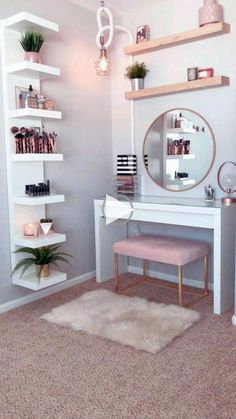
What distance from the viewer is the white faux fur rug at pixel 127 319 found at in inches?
89.8

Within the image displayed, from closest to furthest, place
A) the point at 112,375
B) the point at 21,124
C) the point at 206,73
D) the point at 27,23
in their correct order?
the point at 112,375 < the point at 27,23 < the point at 21,124 < the point at 206,73

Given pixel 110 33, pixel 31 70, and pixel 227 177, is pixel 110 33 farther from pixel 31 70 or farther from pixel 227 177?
pixel 227 177

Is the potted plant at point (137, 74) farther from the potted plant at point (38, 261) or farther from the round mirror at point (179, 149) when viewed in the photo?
the potted plant at point (38, 261)

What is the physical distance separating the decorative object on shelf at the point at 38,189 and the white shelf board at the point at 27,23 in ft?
3.57

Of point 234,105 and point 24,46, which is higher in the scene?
point 24,46

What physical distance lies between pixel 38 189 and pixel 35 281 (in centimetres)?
66

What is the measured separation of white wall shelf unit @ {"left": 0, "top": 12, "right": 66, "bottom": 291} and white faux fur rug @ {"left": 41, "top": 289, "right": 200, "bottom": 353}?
0.28 meters

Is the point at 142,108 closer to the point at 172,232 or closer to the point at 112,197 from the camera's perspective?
the point at 112,197

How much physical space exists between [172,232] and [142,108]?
3.79ft

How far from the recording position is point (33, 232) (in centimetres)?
277

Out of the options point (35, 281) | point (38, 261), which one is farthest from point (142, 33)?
point (35, 281)

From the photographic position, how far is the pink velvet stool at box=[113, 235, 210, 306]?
271 centimetres

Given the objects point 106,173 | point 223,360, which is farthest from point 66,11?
point 223,360

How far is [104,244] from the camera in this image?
3.41m
